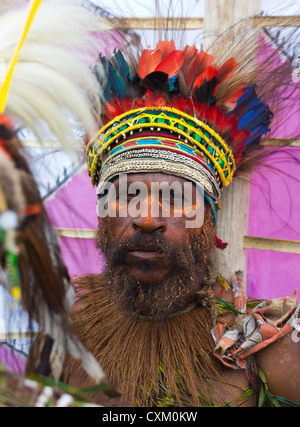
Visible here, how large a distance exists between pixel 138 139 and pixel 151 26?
690 mm

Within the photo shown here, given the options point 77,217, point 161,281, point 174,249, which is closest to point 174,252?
point 174,249

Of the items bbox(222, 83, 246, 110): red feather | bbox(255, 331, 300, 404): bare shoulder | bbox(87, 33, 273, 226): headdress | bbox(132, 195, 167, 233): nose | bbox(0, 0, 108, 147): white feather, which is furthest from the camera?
bbox(222, 83, 246, 110): red feather

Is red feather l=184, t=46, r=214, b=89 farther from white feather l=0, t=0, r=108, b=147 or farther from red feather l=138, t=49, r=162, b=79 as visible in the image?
white feather l=0, t=0, r=108, b=147

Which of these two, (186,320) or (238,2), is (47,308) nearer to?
(186,320)

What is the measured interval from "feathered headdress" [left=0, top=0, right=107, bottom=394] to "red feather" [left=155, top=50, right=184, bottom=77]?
0.84m

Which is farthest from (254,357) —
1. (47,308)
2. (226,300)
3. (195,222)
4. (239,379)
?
(47,308)

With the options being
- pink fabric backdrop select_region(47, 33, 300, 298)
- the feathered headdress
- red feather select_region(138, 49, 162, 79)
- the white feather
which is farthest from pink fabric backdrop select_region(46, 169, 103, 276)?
red feather select_region(138, 49, 162, 79)

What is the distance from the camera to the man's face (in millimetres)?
2006

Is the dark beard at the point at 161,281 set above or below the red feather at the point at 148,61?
below

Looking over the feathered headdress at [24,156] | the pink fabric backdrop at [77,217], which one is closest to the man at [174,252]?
the pink fabric backdrop at [77,217]

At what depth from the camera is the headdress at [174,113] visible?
2.09 meters

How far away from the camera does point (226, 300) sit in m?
2.24

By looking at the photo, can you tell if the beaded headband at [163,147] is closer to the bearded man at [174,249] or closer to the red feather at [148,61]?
the bearded man at [174,249]
